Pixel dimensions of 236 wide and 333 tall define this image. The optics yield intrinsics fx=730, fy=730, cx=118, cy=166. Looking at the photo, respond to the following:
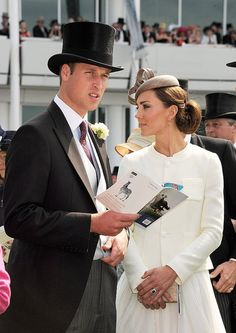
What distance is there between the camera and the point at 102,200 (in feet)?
10.5

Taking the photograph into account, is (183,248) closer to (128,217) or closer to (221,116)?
(128,217)

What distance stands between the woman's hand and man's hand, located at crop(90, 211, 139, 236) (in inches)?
21.2

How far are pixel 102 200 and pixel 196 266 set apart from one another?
72 cm

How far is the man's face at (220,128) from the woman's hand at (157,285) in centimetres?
195

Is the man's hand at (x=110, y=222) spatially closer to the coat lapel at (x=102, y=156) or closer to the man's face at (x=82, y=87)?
the coat lapel at (x=102, y=156)

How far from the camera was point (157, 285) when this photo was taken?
11.8 feet

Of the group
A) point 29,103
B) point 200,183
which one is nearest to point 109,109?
point 29,103

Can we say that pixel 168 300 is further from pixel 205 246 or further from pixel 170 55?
pixel 170 55

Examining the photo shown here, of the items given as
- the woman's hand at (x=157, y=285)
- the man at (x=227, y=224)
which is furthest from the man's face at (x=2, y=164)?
the woman's hand at (x=157, y=285)

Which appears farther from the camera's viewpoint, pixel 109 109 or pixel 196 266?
pixel 109 109

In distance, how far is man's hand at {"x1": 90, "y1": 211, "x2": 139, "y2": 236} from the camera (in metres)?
3.12

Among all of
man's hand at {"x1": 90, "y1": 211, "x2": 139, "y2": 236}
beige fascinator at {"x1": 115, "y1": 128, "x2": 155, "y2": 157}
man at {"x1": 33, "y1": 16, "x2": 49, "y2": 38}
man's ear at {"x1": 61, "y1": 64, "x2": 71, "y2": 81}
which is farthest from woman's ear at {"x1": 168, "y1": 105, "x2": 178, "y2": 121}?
man at {"x1": 33, "y1": 16, "x2": 49, "y2": 38}

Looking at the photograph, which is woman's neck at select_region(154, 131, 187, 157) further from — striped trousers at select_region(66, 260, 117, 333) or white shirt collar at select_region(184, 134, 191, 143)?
striped trousers at select_region(66, 260, 117, 333)

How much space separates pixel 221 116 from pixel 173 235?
1.84m
